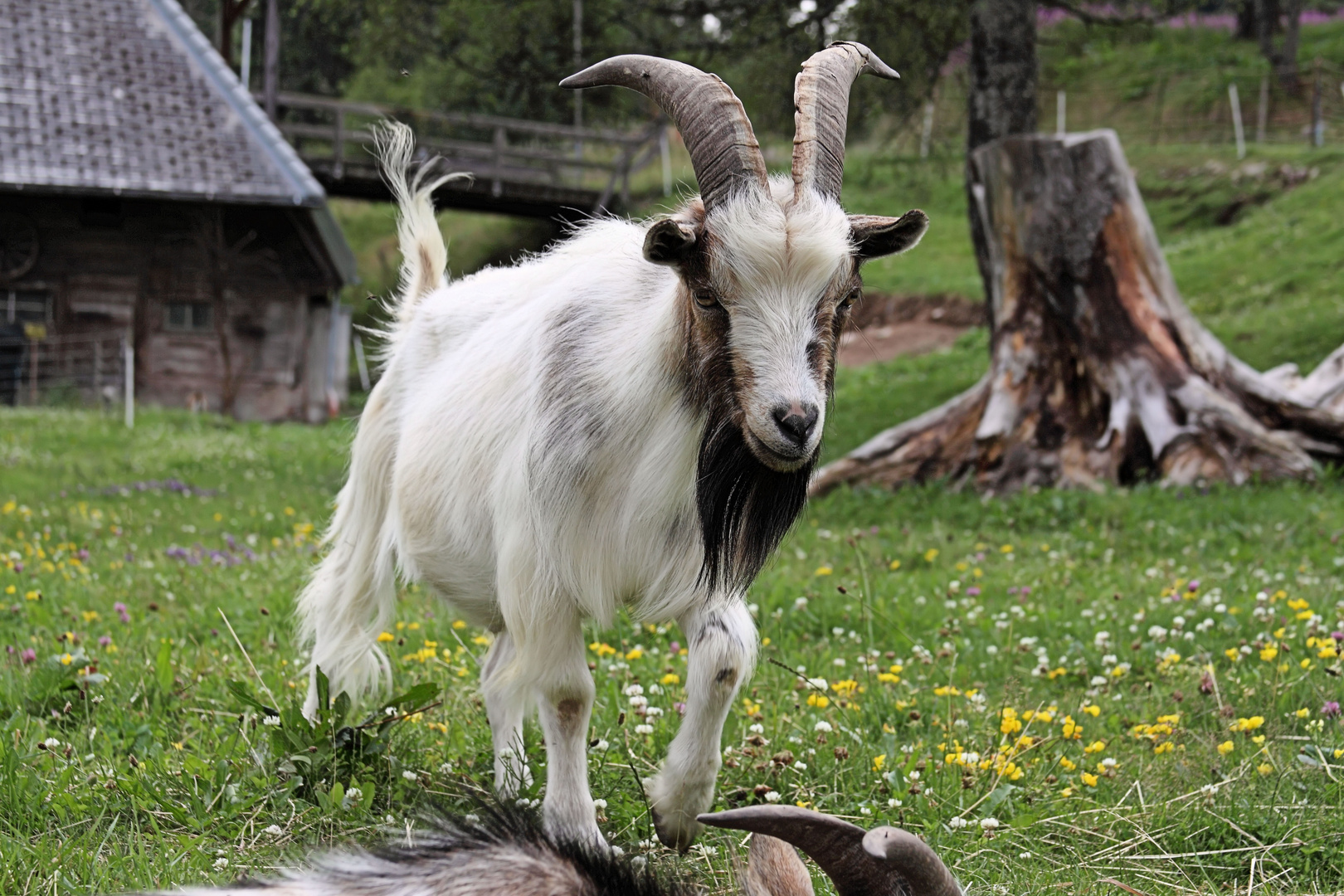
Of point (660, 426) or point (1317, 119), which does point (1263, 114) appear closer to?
point (1317, 119)

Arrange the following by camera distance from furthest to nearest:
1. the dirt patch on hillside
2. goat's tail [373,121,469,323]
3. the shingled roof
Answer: the dirt patch on hillside → the shingled roof → goat's tail [373,121,469,323]

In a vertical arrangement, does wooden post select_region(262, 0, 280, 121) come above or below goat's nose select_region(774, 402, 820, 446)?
above

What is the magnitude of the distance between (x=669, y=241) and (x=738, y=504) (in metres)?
0.73

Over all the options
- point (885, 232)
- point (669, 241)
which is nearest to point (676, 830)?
point (669, 241)

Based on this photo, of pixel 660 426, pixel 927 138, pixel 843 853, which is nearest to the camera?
pixel 843 853

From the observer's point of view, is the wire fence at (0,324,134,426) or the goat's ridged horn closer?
the goat's ridged horn

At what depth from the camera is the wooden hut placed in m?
21.4

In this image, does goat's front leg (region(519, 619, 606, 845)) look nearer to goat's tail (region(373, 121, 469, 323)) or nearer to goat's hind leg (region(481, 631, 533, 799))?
goat's hind leg (region(481, 631, 533, 799))

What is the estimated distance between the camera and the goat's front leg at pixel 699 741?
3.45m

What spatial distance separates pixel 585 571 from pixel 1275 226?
1940 cm

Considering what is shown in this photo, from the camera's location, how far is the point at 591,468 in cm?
354

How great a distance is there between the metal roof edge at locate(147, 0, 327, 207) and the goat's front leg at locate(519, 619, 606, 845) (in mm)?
18804

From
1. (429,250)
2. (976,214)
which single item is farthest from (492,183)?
(429,250)

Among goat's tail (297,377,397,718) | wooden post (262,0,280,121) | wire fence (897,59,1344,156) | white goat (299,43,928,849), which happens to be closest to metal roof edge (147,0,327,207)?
wooden post (262,0,280,121)
